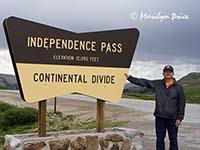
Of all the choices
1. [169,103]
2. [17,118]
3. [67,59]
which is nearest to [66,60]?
[67,59]

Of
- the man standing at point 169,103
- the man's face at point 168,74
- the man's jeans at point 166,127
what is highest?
the man's face at point 168,74

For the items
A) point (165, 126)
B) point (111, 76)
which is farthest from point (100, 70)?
point (165, 126)

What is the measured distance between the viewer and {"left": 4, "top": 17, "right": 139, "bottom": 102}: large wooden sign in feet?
25.3

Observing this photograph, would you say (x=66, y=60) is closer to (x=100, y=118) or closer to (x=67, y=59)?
(x=67, y=59)

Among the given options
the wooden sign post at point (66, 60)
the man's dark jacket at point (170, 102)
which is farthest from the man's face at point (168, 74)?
the wooden sign post at point (66, 60)

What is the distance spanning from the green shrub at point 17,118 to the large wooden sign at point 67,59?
9008 mm

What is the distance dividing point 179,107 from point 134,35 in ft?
5.42

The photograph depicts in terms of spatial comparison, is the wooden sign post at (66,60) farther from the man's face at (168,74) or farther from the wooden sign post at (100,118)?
the man's face at (168,74)

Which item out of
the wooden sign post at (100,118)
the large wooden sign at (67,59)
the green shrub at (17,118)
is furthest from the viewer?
the green shrub at (17,118)

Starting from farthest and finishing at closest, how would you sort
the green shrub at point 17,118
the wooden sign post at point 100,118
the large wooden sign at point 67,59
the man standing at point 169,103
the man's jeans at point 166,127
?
the green shrub at point 17,118 → the wooden sign post at point 100,118 → the man's jeans at point 166,127 → the man standing at point 169,103 → the large wooden sign at point 67,59

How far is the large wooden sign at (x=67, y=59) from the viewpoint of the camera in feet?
25.3

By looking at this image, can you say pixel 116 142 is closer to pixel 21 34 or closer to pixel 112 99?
pixel 112 99

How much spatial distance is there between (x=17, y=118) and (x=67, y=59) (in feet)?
32.2

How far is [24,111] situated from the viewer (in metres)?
18.1
